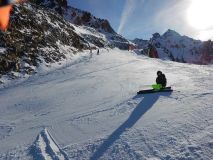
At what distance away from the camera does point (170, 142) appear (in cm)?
983

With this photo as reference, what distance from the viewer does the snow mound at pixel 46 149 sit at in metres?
10.0

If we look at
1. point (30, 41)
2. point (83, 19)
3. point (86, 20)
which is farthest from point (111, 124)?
point (86, 20)

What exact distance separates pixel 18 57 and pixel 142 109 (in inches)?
959

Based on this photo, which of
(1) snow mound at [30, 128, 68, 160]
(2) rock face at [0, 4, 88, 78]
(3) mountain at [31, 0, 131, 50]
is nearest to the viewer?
(1) snow mound at [30, 128, 68, 160]

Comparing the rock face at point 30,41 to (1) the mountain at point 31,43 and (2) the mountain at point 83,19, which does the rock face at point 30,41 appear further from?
(2) the mountain at point 83,19

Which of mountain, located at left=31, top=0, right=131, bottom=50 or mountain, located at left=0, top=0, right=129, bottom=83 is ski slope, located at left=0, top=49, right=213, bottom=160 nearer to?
mountain, located at left=0, top=0, right=129, bottom=83

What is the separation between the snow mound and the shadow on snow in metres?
1.21

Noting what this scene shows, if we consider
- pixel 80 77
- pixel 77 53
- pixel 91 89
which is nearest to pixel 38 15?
pixel 77 53

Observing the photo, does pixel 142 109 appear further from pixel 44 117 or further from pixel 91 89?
pixel 91 89

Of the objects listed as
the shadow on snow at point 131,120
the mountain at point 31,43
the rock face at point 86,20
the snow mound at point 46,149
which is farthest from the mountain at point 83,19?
the snow mound at point 46,149

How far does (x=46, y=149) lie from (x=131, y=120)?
386 centimetres

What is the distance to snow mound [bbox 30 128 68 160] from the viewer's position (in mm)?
10035

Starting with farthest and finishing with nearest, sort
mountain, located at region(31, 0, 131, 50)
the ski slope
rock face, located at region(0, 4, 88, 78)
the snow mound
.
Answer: mountain, located at region(31, 0, 131, 50)
rock face, located at region(0, 4, 88, 78)
the snow mound
the ski slope

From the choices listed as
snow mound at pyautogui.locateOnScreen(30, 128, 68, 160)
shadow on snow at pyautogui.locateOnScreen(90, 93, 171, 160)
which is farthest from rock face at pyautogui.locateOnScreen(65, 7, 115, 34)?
snow mound at pyautogui.locateOnScreen(30, 128, 68, 160)
